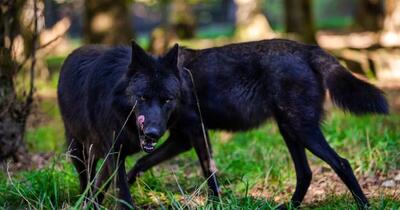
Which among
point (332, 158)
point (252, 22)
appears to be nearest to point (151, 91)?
point (332, 158)

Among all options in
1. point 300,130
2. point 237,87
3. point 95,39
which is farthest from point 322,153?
point 95,39

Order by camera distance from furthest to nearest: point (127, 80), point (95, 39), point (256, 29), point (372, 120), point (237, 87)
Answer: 1. point (256, 29)
2. point (95, 39)
3. point (372, 120)
4. point (237, 87)
5. point (127, 80)

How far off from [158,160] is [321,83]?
5.20 feet

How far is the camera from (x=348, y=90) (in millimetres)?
5125

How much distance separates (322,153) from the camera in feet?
16.2

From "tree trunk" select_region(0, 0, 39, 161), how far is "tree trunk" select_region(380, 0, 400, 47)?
411 inches

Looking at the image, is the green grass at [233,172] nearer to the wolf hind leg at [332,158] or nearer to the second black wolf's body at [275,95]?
the wolf hind leg at [332,158]

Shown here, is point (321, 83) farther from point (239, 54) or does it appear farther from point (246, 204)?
point (246, 204)

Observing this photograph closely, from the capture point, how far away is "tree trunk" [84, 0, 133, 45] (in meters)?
12.5

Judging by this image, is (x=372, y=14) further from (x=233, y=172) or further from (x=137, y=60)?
(x=137, y=60)

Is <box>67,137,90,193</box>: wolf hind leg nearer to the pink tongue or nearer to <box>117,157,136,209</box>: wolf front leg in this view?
<box>117,157,136,209</box>: wolf front leg

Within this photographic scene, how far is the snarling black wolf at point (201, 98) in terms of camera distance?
4.52m

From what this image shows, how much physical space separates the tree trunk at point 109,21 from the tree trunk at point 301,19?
15.9 feet

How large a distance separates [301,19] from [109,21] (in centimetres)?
563
